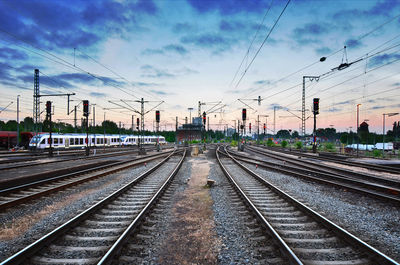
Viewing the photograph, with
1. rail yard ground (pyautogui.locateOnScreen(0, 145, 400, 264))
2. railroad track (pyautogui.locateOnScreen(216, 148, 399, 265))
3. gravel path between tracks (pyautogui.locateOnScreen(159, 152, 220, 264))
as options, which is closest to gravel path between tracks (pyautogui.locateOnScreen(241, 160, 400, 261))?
rail yard ground (pyautogui.locateOnScreen(0, 145, 400, 264))

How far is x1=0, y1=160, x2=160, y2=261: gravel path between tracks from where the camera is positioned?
5041 mm

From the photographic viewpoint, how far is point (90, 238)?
4934 mm

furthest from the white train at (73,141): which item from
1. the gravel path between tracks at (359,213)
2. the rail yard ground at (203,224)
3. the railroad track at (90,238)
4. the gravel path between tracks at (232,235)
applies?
the gravel path between tracks at (232,235)

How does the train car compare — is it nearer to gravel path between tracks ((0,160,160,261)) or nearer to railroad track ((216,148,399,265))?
gravel path between tracks ((0,160,160,261))

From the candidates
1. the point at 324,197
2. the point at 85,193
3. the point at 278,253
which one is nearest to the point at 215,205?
the point at 278,253

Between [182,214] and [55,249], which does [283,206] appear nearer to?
[182,214]

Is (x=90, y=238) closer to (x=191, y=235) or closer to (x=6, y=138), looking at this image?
(x=191, y=235)

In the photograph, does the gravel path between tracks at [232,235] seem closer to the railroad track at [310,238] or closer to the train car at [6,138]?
the railroad track at [310,238]

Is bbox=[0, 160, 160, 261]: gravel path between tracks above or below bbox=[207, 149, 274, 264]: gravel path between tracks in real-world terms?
below

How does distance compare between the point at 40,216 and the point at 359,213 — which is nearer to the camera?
the point at 40,216

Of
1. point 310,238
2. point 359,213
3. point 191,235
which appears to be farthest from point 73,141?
point 359,213

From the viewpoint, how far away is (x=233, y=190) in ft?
31.2

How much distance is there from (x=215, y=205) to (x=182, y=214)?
1.39 metres

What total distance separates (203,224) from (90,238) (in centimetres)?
282
